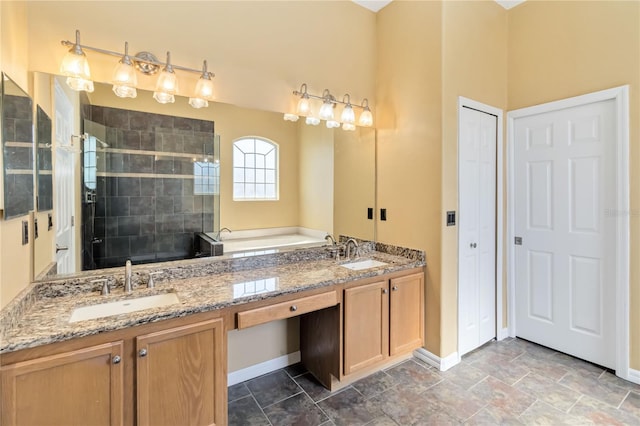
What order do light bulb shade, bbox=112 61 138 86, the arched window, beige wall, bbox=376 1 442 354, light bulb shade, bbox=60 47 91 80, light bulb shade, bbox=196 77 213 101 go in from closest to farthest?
light bulb shade, bbox=60 47 91 80, light bulb shade, bbox=112 61 138 86, light bulb shade, bbox=196 77 213 101, the arched window, beige wall, bbox=376 1 442 354

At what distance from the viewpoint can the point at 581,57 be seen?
2.50 metres

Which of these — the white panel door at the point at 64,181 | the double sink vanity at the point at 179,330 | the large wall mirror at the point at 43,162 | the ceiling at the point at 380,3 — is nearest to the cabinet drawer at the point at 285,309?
the double sink vanity at the point at 179,330

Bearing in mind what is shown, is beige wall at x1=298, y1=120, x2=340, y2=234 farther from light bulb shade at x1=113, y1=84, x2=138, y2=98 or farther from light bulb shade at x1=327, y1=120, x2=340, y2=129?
light bulb shade at x1=113, y1=84, x2=138, y2=98

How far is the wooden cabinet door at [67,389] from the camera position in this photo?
1186 mm

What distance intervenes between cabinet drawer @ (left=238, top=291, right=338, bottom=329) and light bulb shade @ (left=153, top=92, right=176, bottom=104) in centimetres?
139

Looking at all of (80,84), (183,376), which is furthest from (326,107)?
(183,376)

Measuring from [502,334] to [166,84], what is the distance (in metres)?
3.46

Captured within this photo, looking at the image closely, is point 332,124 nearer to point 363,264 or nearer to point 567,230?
point 363,264

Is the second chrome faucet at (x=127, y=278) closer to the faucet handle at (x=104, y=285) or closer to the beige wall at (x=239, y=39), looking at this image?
the faucet handle at (x=104, y=285)

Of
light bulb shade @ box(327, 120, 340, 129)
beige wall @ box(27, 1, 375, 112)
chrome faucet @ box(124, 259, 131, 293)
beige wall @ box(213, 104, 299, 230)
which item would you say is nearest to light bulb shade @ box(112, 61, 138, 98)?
beige wall @ box(27, 1, 375, 112)

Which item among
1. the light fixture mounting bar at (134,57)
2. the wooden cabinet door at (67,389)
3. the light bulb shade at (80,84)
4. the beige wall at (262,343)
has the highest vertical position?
the light fixture mounting bar at (134,57)

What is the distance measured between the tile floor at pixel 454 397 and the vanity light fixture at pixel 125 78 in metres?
2.06

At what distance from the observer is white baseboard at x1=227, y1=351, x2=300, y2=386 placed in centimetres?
230

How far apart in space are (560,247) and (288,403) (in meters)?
2.53
